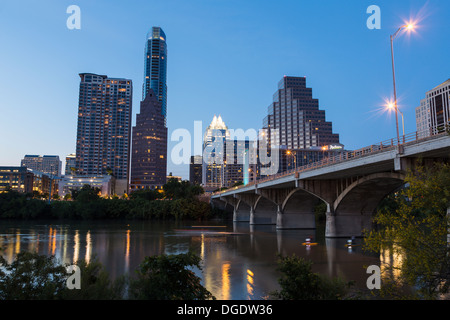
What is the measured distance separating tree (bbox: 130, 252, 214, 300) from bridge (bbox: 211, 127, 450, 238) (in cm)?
1095

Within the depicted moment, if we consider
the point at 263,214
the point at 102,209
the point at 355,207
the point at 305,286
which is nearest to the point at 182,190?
the point at 102,209

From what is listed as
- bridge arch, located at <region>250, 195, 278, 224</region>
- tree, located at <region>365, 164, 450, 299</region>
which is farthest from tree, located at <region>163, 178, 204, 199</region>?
tree, located at <region>365, 164, 450, 299</region>

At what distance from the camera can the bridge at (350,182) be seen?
26.7 metres

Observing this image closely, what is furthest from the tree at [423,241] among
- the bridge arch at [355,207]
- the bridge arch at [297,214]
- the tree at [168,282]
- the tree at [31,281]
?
the bridge arch at [297,214]

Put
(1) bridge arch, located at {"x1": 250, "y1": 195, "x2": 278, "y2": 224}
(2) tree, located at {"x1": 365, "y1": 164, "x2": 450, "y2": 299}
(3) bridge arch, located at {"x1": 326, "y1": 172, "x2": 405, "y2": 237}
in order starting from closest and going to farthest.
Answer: (2) tree, located at {"x1": 365, "y1": 164, "x2": 450, "y2": 299} < (3) bridge arch, located at {"x1": 326, "y1": 172, "x2": 405, "y2": 237} < (1) bridge arch, located at {"x1": 250, "y1": 195, "x2": 278, "y2": 224}

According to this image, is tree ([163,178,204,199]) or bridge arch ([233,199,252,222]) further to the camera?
tree ([163,178,204,199])

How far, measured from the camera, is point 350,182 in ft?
140

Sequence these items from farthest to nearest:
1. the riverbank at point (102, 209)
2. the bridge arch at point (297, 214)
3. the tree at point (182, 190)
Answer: the tree at point (182, 190) → the riverbank at point (102, 209) → the bridge arch at point (297, 214)

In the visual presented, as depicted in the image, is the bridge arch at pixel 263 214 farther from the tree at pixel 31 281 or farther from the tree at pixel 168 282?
the tree at pixel 168 282

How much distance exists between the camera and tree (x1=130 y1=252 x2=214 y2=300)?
30.7ft

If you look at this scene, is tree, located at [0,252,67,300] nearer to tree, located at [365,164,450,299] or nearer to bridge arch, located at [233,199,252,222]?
tree, located at [365,164,450,299]

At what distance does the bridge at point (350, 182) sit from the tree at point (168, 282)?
10.9 metres
